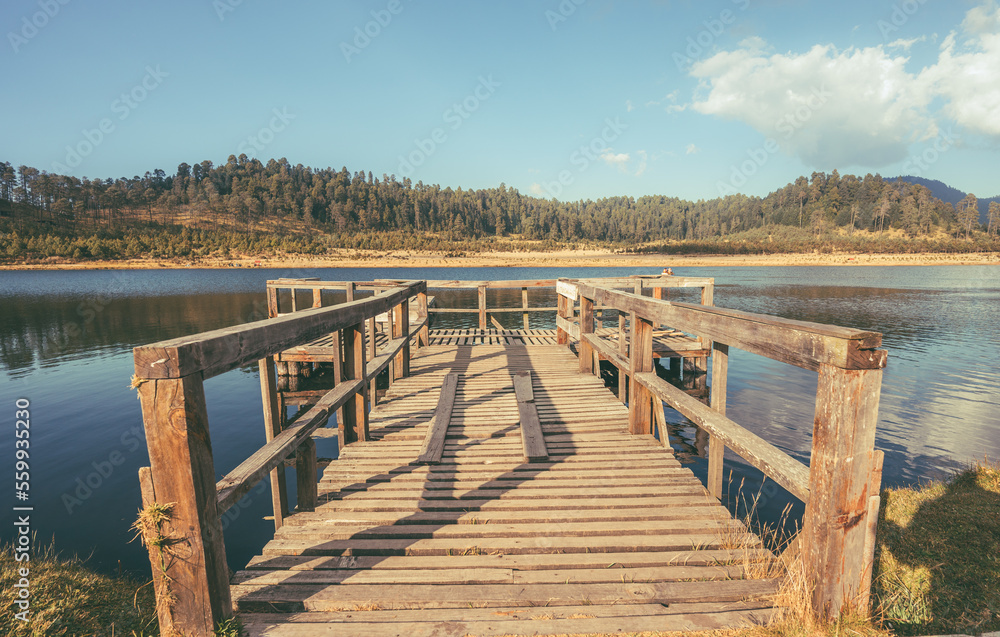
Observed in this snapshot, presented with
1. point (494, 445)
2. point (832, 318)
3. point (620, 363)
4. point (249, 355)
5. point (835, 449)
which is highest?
point (249, 355)

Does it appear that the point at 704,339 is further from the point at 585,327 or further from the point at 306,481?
the point at 306,481

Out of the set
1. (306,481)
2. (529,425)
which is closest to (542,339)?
(529,425)

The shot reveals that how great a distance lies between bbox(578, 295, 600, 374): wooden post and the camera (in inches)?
324

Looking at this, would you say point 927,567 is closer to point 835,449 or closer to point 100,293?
point 835,449

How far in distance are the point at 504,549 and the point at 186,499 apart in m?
2.13

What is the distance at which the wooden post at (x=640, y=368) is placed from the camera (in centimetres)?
530

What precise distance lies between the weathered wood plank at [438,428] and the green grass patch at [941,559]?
3923mm

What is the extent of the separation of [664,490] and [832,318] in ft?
97.3

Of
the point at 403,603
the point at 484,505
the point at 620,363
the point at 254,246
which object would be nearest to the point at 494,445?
the point at 484,505

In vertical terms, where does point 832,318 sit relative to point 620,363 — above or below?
below

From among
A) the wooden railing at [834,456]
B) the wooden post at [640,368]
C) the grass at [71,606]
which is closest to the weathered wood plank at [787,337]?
the wooden railing at [834,456]

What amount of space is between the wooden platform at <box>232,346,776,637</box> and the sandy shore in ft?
259

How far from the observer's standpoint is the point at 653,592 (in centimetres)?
289

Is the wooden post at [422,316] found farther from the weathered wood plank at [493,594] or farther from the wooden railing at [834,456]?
the wooden railing at [834,456]
